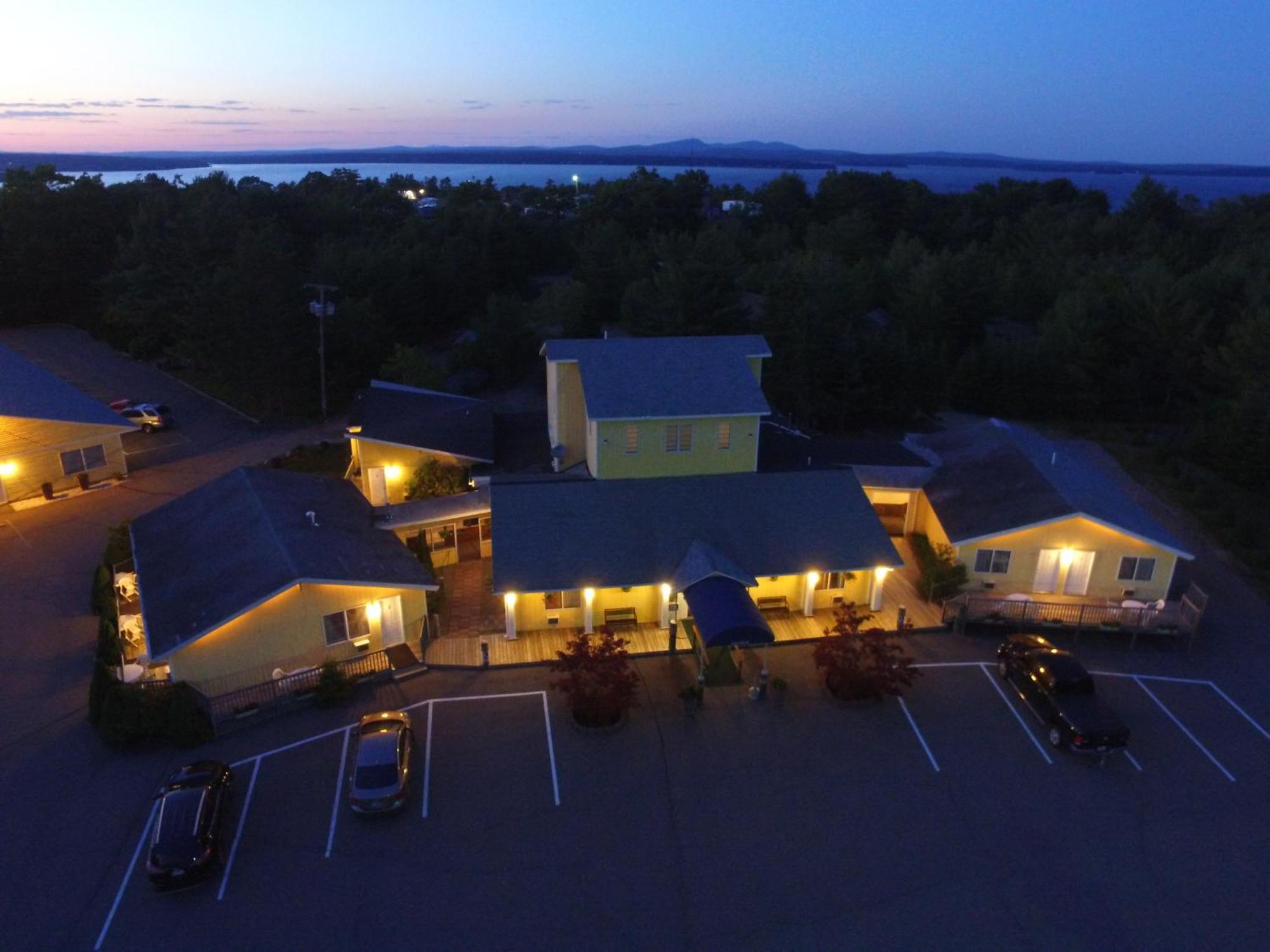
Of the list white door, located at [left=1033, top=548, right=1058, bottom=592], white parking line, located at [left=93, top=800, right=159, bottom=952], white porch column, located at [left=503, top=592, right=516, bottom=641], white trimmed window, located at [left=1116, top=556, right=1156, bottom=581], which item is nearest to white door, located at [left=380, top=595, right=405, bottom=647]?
white porch column, located at [left=503, top=592, right=516, bottom=641]

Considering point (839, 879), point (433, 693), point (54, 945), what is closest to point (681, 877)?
point (839, 879)

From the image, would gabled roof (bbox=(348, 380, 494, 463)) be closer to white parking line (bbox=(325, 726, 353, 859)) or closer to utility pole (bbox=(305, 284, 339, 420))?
utility pole (bbox=(305, 284, 339, 420))

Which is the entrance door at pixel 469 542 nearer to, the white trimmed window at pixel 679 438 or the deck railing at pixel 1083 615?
the white trimmed window at pixel 679 438

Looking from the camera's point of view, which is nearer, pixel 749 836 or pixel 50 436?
pixel 749 836

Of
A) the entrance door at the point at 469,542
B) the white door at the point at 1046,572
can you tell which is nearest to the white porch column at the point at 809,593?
the white door at the point at 1046,572

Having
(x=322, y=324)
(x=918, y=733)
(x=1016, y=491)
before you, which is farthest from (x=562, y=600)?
(x=322, y=324)

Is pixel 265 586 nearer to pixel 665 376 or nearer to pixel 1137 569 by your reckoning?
pixel 665 376
